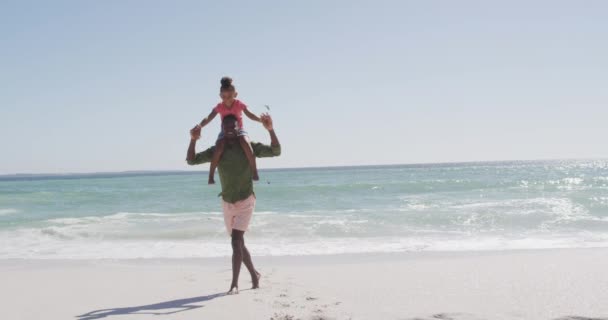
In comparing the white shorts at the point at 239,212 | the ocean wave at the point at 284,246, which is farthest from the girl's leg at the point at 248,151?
the ocean wave at the point at 284,246

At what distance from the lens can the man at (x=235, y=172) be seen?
15.7ft

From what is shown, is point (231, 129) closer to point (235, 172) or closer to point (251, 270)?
point (235, 172)

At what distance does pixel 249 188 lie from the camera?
4902mm

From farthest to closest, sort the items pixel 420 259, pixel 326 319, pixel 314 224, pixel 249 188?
pixel 314 224 → pixel 420 259 → pixel 249 188 → pixel 326 319

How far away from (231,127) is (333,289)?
6.13 ft

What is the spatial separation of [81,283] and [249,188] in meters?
2.36

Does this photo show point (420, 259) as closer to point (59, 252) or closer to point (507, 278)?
point (507, 278)

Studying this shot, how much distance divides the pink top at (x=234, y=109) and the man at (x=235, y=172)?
42 mm

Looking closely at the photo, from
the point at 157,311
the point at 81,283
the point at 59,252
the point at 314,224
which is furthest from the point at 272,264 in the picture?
the point at 314,224

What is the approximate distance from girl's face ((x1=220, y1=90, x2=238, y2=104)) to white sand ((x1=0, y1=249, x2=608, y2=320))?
5.90 ft

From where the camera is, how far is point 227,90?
470 centimetres

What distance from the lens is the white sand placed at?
13.8 feet

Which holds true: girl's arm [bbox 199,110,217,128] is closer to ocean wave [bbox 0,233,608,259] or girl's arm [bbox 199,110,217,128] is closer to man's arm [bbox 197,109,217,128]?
man's arm [bbox 197,109,217,128]

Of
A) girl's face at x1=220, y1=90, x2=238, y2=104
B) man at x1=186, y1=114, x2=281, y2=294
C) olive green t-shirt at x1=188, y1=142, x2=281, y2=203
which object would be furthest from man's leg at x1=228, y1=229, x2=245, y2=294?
girl's face at x1=220, y1=90, x2=238, y2=104
